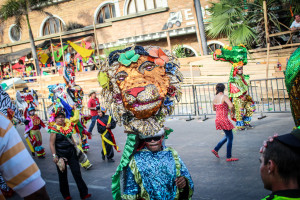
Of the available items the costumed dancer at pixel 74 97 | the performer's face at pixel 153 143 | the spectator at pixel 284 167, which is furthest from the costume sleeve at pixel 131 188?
the costumed dancer at pixel 74 97

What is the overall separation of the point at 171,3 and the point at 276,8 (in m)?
8.35

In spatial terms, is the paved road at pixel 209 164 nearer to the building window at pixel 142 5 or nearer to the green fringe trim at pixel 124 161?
the green fringe trim at pixel 124 161

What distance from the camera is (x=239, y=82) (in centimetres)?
876

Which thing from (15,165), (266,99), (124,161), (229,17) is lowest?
(266,99)

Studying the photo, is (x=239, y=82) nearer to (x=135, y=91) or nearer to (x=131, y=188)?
(x=135, y=91)

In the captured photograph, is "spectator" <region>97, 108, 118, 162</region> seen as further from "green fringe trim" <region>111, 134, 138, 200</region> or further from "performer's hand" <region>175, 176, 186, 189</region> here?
"performer's hand" <region>175, 176, 186, 189</region>

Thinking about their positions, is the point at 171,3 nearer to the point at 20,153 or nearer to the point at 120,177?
the point at 120,177

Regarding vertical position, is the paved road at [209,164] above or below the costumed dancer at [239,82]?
below

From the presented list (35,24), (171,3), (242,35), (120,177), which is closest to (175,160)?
(120,177)

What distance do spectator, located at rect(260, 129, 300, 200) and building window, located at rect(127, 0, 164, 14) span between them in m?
21.6

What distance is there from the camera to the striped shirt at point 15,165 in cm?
179

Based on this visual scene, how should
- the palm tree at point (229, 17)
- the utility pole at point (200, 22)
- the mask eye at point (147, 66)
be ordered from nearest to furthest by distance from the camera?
the mask eye at point (147, 66), the palm tree at point (229, 17), the utility pole at point (200, 22)

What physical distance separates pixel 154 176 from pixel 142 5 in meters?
21.6

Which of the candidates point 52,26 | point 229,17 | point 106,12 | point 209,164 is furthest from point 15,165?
point 52,26
